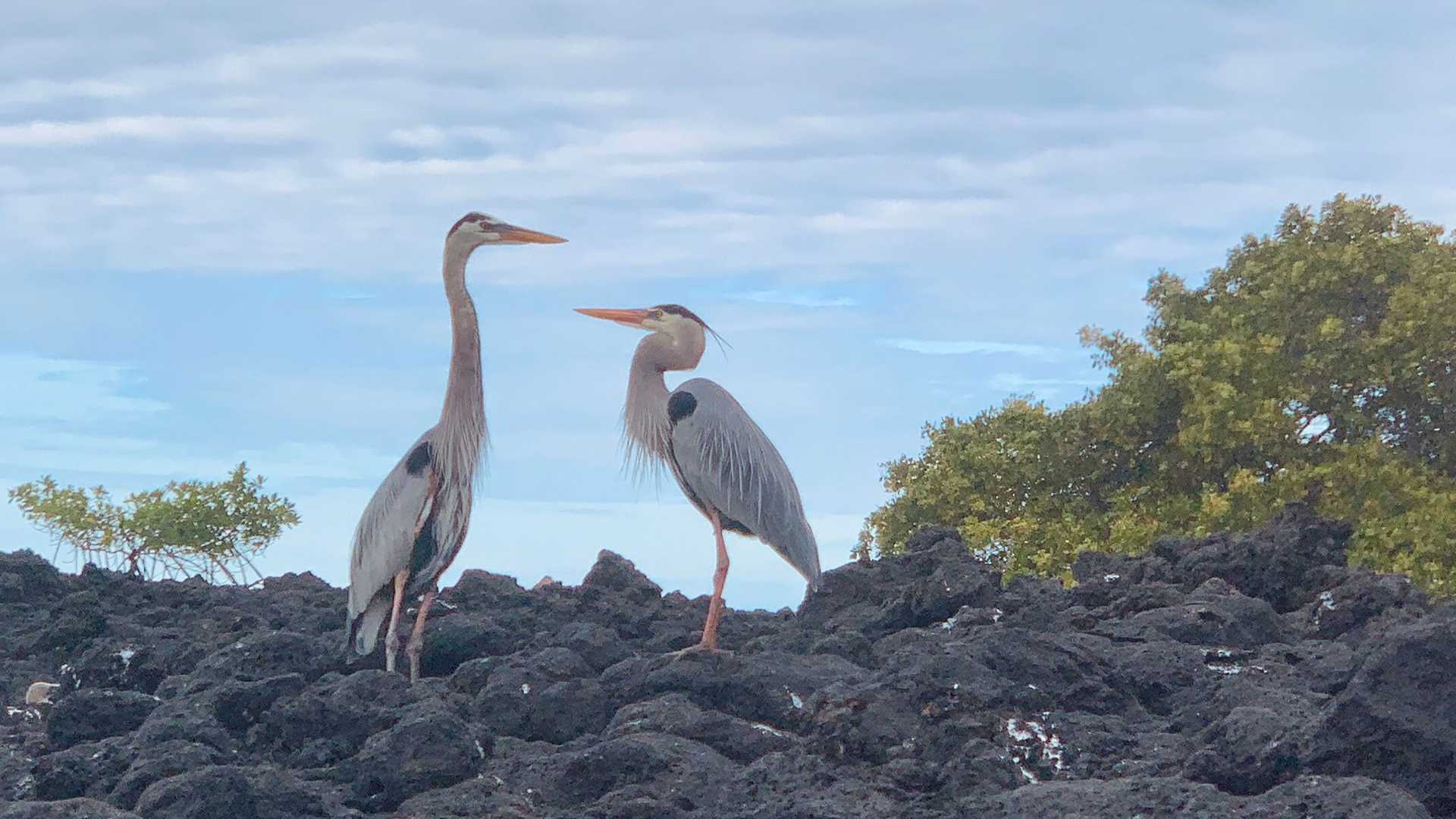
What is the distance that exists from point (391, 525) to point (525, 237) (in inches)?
80.3

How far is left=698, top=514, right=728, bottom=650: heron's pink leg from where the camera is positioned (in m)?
8.28

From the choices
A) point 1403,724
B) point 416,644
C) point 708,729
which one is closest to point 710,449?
point 416,644

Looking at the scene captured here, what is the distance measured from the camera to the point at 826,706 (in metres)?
5.80

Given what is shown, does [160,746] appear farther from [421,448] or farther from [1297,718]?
[1297,718]

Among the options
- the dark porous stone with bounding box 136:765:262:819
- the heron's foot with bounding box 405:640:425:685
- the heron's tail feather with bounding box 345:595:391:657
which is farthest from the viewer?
the heron's tail feather with bounding box 345:595:391:657

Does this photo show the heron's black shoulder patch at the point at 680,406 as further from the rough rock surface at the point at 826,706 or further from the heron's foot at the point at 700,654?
the heron's foot at the point at 700,654

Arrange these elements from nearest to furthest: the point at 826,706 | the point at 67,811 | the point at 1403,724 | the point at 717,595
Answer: the point at 1403,724 < the point at 67,811 < the point at 826,706 < the point at 717,595

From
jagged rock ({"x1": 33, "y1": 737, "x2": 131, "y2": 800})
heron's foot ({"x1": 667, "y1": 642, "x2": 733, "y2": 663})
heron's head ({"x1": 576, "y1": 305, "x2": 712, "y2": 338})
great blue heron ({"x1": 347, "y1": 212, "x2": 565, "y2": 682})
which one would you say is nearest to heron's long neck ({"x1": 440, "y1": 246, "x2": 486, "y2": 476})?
great blue heron ({"x1": 347, "y1": 212, "x2": 565, "y2": 682})

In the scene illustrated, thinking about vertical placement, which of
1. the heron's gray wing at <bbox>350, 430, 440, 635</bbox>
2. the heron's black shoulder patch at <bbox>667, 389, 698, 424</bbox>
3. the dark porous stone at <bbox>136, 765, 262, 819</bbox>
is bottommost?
the dark porous stone at <bbox>136, 765, 262, 819</bbox>

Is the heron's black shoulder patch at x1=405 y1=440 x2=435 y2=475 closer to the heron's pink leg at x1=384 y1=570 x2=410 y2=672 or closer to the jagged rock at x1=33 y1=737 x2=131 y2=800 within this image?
the heron's pink leg at x1=384 y1=570 x2=410 y2=672

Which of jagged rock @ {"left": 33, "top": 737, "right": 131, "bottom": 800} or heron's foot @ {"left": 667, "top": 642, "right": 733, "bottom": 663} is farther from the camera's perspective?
heron's foot @ {"left": 667, "top": 642, "right": 733, "bottom": 663}

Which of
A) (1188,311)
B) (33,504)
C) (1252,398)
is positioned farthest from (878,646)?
(33,504)

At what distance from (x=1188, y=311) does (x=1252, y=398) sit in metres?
1.85

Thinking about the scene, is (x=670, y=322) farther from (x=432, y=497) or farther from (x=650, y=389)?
(x=432, y=497)
